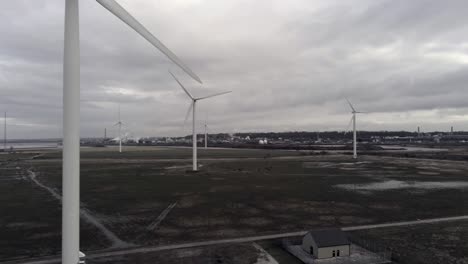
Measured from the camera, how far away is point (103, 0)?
19.2 m

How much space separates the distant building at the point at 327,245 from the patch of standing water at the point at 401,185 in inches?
1612

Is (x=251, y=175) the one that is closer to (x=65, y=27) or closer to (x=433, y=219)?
(x=433, y=219)

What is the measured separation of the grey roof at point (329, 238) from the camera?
30.5 metres

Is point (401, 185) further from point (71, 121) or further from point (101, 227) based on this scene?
point (71, 121)

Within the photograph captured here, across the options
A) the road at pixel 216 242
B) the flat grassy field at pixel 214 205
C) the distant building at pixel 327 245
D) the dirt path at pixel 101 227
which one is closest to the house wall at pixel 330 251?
the distant building at pixel 327 245

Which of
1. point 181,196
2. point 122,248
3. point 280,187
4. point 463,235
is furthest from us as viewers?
point 280,187

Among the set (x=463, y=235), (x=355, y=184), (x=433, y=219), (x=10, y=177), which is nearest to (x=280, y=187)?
(x=355, y=184)

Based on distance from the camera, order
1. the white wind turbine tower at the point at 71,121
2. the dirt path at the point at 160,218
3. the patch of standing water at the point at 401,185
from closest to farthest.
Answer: the white wind turbine tower at the point at 71,121 → the dirt path at the point at 160,218 → the patch of standing water at the point at 401,185

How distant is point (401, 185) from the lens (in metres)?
74.8

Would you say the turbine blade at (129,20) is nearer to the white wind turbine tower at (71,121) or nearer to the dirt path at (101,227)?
the white wind turbine tower at (71,121)

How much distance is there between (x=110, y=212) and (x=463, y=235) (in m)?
43.0

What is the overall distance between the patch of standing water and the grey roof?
40556mm

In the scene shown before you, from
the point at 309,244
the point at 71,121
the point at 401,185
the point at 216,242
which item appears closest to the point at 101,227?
the point at 216,242

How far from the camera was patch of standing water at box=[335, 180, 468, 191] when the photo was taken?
71062 millimetres
